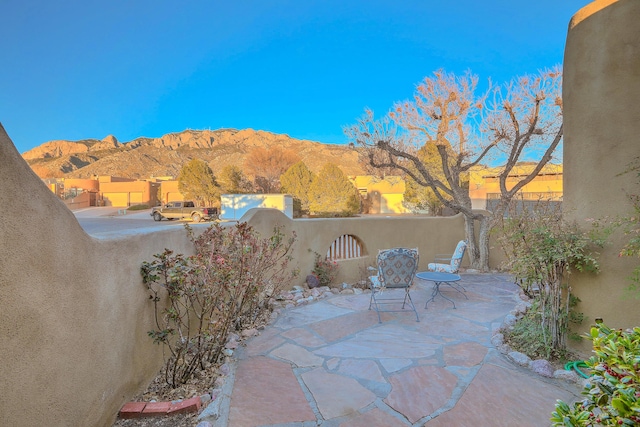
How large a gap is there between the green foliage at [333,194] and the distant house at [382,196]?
6.96 metres

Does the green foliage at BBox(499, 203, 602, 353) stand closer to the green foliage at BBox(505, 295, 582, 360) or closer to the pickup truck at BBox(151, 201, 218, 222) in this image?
the green foliage at BBox(505, 295, 582, 360)

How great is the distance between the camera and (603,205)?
322 cm

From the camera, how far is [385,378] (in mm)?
3043

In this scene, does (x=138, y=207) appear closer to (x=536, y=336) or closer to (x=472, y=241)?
(x=472, y=241)

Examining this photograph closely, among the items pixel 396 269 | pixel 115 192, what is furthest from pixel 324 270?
pixel 115 192

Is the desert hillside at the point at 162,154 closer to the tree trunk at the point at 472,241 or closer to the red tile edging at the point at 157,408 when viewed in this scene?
the tree trunk at the point at 472,241

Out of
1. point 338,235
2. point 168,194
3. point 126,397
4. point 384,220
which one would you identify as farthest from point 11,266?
point 168,194

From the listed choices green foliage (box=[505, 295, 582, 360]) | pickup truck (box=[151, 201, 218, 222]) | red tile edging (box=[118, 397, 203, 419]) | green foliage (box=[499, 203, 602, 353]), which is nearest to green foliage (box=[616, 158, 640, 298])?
green foliage (box=[499, 203, 602, 353])

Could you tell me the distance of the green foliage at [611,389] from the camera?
1.10m

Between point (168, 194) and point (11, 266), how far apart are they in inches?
1535

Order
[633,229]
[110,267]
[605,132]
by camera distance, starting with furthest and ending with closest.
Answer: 1. [605,132]
2. [633,229]
3. [110,267]

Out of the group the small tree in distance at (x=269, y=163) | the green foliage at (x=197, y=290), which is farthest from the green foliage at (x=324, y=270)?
the small tree in distance at (x=269, y=163)

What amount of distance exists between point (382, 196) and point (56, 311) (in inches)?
1321

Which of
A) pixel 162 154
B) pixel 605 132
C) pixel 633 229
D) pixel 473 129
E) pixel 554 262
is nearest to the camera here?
pixel 633 229
